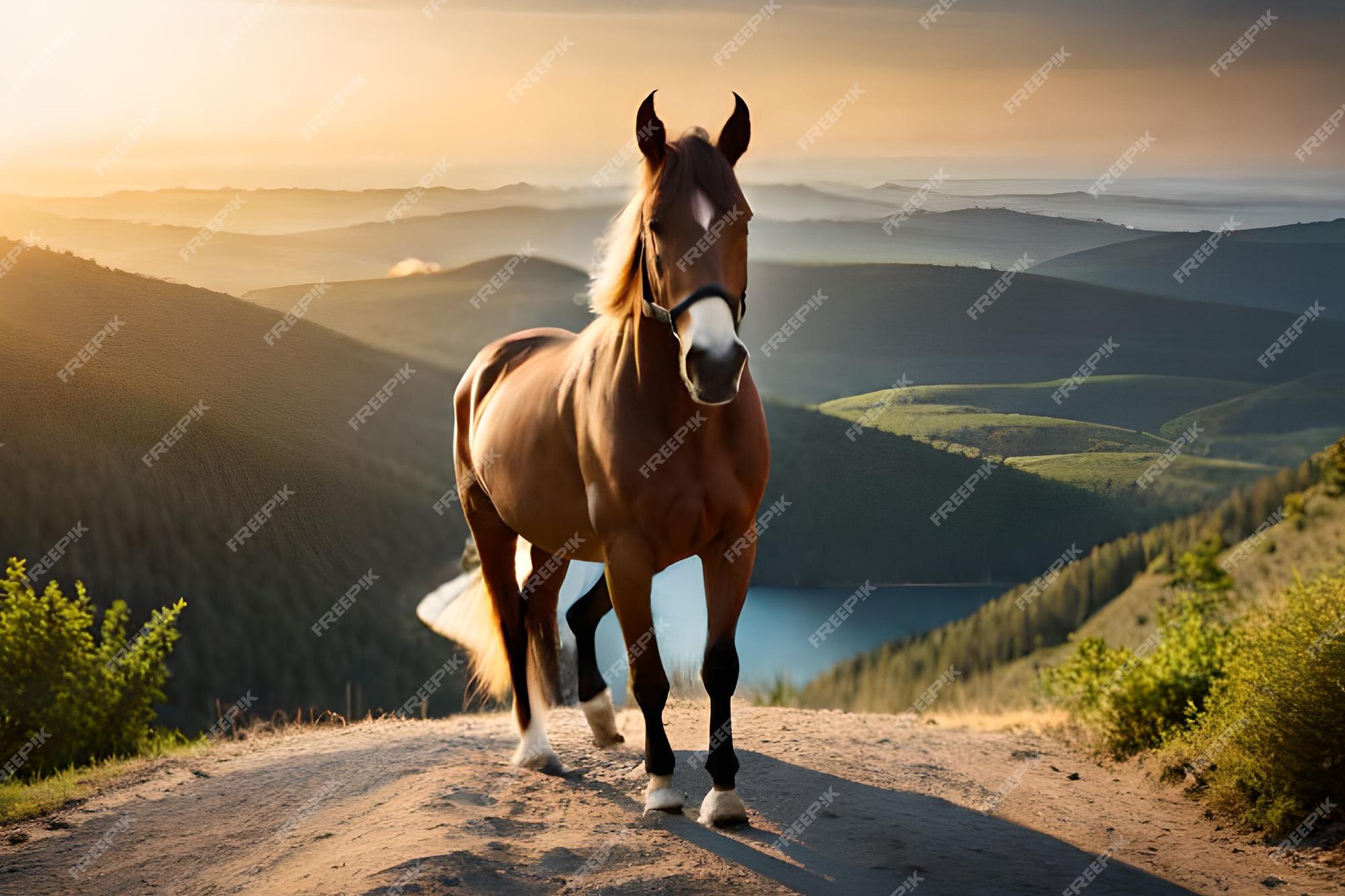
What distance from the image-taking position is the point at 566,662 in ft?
34.5

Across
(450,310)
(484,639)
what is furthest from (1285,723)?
(450,310)

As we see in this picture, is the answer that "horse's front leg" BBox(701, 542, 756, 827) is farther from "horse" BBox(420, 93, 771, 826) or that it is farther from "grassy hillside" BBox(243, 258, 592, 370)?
"grassy hillside" BBox(243, 258, 592, 370)

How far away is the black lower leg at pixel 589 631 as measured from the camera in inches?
238

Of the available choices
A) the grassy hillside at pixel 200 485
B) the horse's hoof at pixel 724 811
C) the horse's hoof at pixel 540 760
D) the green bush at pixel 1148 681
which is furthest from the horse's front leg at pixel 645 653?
the grassy hillside at pixel 200 485

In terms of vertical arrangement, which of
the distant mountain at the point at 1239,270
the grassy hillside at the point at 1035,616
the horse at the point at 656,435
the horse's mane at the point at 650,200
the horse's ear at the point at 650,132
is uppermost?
the distant mountain at the point at 1239,270

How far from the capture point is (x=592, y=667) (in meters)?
6.05

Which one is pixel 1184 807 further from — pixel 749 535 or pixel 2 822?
pixel 2 822

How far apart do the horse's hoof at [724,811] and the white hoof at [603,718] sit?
1.50 meters

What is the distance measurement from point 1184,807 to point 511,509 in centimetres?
440

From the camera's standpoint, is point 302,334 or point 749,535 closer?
point 749,535

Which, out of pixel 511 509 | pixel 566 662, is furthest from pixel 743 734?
pixel 566 662

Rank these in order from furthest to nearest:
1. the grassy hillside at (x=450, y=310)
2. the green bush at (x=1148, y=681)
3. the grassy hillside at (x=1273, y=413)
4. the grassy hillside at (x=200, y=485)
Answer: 1. the grassy hillside at (x=450, y=310)
2. the grassy hillside at (x=1273, y=413)
3. the grassy hillside at (x=200, y=485)
4. the green bush at (x=1148, y=681)

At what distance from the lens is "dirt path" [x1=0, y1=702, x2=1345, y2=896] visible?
4.15 metres

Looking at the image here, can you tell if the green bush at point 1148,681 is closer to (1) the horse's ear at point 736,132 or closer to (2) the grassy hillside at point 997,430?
(2) the grassy hillside at point 997,430
